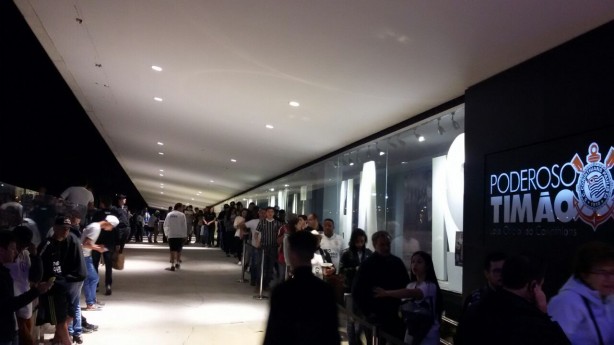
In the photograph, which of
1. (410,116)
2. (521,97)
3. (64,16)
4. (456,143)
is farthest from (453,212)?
(64,16)

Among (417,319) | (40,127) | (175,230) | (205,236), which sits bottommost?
(417,319)

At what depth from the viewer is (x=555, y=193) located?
16.2 feet

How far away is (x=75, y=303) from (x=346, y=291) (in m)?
3.04

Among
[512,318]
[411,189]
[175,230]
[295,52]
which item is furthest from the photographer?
[175,230]

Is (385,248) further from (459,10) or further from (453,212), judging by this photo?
(453,212)

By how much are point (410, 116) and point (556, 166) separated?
3.60 meters

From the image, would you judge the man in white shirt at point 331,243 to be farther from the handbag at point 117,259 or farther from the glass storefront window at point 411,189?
the handbag at point 117,259

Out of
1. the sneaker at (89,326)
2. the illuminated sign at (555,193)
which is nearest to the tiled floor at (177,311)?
the sneaker at (89,326)

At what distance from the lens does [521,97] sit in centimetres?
551

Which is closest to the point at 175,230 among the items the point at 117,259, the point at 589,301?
the point at 117,259

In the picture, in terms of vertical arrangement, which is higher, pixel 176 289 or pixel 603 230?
pixel 603 230

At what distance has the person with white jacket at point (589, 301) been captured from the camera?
9.14ft

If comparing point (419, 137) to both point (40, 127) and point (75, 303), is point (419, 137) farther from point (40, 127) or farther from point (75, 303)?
point (40, 127)

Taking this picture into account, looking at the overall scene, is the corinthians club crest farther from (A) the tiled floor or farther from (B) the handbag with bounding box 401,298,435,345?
(A) the tiled floor
